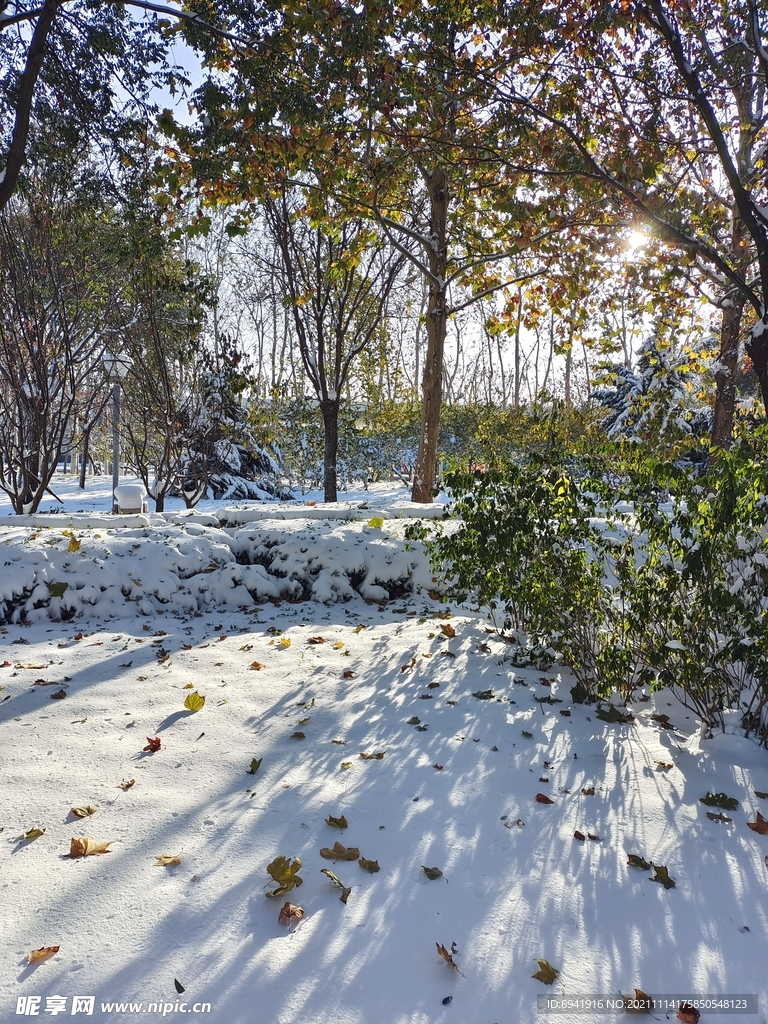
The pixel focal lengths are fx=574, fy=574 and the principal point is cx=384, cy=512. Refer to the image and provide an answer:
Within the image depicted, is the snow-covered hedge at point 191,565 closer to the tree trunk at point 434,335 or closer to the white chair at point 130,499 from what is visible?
the tree trunk at point 434,335

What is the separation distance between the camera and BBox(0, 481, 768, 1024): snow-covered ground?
1549mm

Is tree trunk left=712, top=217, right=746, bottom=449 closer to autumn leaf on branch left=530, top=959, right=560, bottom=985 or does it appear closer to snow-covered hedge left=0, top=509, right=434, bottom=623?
snow-covered hedge left=0, top=509, right=434, bottom=623

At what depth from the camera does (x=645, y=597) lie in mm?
2926

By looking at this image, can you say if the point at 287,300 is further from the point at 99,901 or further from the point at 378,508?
the point at 99,901

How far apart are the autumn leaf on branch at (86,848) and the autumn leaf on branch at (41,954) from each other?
0.37 m

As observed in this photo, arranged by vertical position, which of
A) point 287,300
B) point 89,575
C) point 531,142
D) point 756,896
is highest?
point 531,142

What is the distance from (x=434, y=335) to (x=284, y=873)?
7154mm

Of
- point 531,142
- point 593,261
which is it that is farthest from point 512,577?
point 593,261

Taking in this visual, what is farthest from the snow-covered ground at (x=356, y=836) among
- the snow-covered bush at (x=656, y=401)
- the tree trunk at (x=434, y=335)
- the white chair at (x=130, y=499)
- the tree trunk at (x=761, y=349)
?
the snow-covered bush at (x=656, y=401)

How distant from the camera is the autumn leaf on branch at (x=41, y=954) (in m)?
1.55

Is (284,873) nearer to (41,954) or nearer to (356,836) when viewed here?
(356,836)

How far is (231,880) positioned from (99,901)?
0.39 meters

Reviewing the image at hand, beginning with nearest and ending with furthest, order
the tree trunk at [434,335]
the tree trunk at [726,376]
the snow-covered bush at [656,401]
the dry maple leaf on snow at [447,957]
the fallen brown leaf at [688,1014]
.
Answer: the fallen brown leaf at [688,1014]
the dry maple leaf on snow at [447,957]
the tree trunk at [434,335]
the tree trunk at [726,376]
the snow-covered bush at [656,401]

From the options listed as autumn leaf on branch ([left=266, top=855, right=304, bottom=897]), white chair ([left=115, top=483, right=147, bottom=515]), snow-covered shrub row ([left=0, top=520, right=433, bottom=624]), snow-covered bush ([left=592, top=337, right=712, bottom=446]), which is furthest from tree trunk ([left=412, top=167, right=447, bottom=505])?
autumn leaf on branch ([left=266, top=855, right=304, bottom=897])
